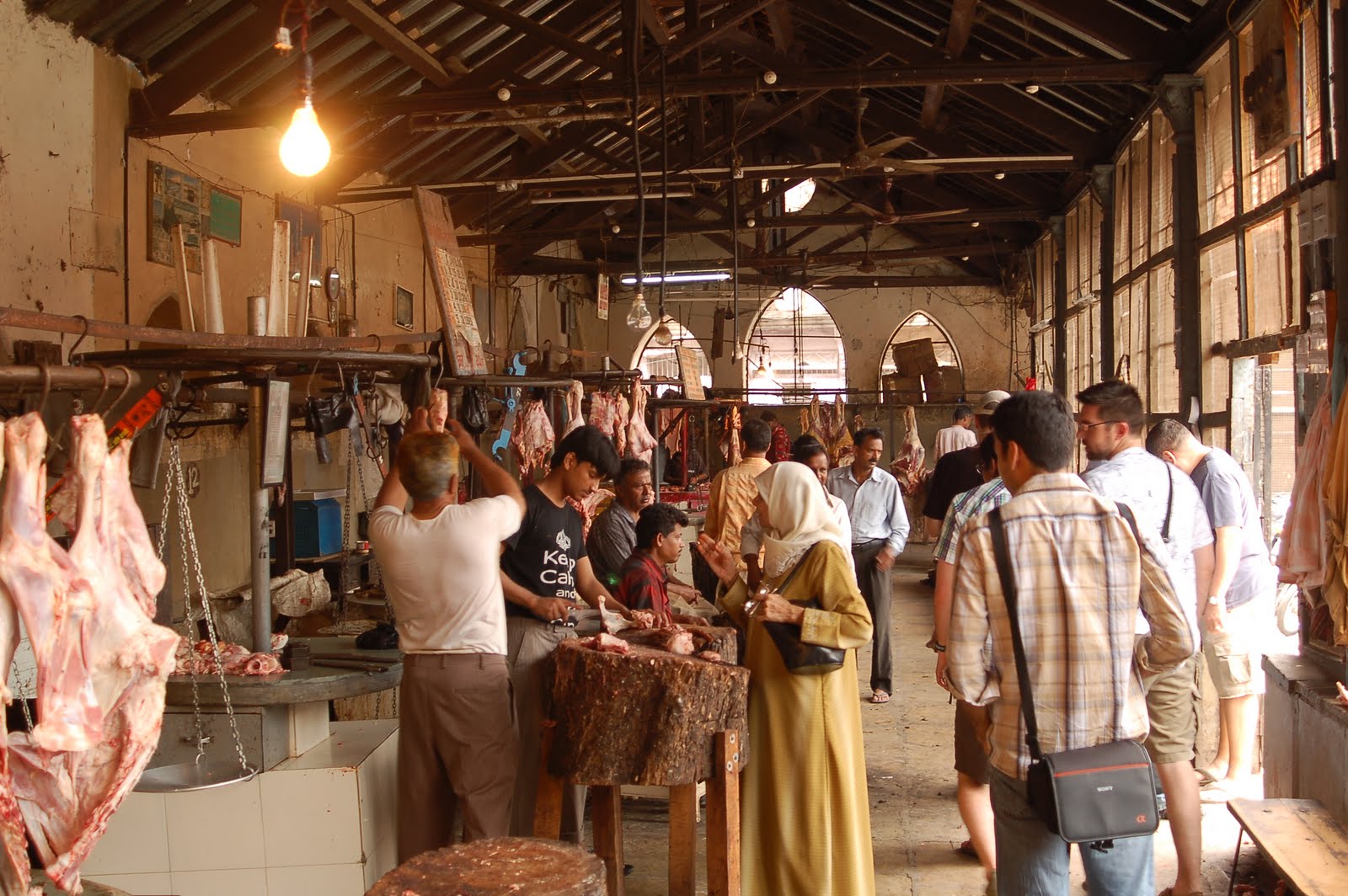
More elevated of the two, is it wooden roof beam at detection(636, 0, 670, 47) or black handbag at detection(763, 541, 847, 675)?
wooden roof beam at detection(636, 0, 670, 47)

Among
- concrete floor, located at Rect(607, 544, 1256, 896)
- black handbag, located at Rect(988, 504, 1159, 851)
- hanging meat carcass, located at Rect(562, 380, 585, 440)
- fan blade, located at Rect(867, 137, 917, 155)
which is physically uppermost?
fan blade, located at Rect(867, 137, 917, 155)

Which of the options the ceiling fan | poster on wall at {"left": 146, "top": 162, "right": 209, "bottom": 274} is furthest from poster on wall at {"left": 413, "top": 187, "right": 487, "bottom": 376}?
the ceiling fan

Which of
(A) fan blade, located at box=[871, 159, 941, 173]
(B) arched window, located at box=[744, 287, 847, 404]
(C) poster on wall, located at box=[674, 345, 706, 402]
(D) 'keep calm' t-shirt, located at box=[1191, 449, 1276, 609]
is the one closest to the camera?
(D) 'keep calm' t-shirt, located at box=[1191, 449, 1276, 609]

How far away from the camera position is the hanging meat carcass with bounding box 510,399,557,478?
8125 mm

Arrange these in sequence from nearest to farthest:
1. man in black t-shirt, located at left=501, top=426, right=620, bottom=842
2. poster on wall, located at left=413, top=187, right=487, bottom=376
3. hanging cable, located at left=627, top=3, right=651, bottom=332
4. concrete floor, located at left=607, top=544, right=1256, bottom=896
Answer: man in black t-shirt, located at left=501, top=426, right=620, bottom=842, concrete floor, located at left=607, top=544, right=1256, bottom=896, poster on wall, located at left=413, top=187, right=487, bottom=376, hanging cable, located at left=627, top=3, right=651, bottom=332

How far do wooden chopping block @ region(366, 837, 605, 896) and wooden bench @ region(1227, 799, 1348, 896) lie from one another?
7.84ft

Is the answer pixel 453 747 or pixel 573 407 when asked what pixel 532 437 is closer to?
pixel 573 407

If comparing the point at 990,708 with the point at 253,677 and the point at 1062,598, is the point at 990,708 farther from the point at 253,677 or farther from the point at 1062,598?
the point at 253,677

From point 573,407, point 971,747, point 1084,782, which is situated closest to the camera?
point 1084,782

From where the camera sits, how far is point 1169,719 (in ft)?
13.0

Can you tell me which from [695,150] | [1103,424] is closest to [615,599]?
[1103,424]

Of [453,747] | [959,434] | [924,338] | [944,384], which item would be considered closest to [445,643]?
[453,747]

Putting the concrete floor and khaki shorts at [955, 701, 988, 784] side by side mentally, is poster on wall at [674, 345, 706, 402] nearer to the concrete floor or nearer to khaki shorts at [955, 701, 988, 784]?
the concrete floor

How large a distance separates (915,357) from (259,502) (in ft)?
49.3
